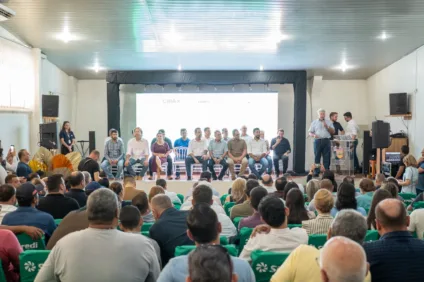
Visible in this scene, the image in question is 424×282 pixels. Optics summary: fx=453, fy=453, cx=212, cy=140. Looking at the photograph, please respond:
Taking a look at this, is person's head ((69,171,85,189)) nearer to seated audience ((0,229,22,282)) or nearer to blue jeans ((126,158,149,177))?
seated audience ((0,229,22,282))

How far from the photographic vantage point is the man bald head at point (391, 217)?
2.24m

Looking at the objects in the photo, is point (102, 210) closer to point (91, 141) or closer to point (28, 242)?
point (28, 242)

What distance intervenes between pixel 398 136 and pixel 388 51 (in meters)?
1.99

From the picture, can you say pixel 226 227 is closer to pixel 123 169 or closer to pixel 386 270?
pixel 386 270

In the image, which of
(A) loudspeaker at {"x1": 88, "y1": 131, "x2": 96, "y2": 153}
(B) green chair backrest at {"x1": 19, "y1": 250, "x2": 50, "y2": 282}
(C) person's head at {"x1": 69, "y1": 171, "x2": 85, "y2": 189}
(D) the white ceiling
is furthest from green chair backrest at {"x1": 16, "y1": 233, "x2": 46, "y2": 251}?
(A) loudspeaker at {"x1": 88, "y1": 131, "x2": 96, "y2": 153}

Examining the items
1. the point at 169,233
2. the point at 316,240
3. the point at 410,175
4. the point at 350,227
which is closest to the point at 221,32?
the point at 410,175

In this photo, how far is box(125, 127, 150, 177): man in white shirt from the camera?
32.1 feet

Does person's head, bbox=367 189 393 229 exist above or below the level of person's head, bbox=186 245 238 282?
below

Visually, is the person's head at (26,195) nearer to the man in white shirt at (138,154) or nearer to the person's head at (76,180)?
the person's head at (76,180)

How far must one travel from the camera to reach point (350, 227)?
2193 mm

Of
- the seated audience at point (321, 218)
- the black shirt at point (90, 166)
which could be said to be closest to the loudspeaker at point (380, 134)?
the black shirt at point (90, 166)

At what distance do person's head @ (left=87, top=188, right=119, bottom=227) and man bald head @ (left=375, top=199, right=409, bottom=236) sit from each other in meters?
1.34

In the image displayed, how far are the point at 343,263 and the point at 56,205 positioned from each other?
10.8 ft

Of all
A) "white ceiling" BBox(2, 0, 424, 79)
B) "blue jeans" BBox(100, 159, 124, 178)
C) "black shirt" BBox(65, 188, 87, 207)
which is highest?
"white ceiling" BBox(2, 0, 424, 79)
